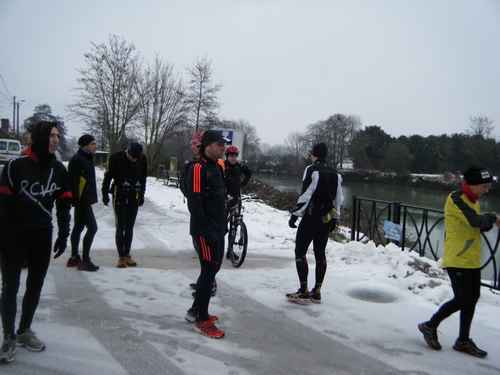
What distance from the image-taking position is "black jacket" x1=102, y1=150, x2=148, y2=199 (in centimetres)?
546

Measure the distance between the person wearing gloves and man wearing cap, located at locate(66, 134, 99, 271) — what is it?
112 inches

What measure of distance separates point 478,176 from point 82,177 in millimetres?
4749

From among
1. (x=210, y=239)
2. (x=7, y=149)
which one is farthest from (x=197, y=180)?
(x=7, y=149)

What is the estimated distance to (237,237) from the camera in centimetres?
633

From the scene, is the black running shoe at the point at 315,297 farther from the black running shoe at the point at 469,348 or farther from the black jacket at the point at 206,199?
the black jacket at the point at 206,199

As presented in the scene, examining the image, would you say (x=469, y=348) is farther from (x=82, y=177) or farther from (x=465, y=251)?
(x=82, y=177)

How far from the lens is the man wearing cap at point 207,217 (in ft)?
11.2

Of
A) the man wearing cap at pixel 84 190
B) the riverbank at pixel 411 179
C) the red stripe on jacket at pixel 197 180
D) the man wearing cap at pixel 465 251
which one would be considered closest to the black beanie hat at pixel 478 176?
the man wearing cap at pixel 465 251

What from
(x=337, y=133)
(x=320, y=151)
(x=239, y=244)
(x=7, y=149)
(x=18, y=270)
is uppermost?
(x=337, y=133)

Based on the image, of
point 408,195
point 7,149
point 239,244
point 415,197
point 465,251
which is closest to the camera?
point 465,251

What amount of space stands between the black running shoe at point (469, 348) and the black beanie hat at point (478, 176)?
1440 millimetres

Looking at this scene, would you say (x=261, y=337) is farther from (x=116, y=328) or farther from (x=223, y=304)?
(x=116, y=328)

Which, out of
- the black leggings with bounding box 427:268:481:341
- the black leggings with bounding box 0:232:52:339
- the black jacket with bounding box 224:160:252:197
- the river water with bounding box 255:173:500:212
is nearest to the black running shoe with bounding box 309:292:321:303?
the black leggings with bounding box 427:268:481:341

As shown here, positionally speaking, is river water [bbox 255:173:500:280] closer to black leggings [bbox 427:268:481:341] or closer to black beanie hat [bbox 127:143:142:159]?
black leggings [bbox 427:268:481:341]
